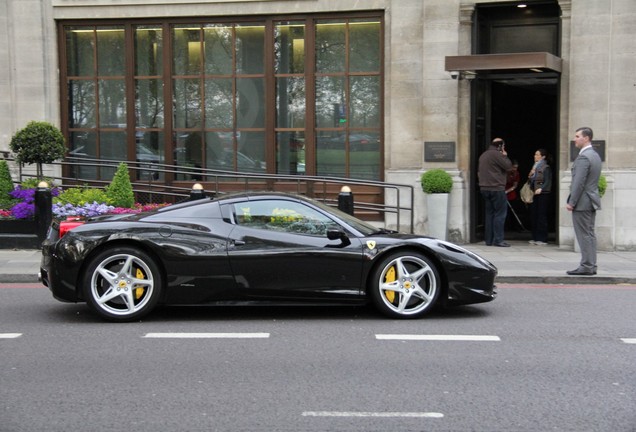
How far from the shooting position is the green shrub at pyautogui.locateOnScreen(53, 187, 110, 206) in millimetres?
14688

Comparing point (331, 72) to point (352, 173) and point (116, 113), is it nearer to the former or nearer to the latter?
→ point (352, 173)

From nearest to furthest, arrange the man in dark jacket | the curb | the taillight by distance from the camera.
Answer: the taillight < the curb < the man in dark jacket

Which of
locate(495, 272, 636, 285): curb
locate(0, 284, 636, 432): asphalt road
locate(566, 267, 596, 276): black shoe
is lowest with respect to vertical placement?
locate(495, 272, 636, 285): curb

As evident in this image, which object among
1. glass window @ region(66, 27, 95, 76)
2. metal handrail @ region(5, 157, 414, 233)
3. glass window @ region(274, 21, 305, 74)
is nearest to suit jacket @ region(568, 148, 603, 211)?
metal handrail @ region(5, 157, 414, 233)

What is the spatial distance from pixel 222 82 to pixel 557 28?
671 centimetres

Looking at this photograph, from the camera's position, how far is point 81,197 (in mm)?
14836

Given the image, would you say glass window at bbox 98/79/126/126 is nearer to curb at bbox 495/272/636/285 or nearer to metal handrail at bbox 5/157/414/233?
metal handrail at bbox 5/157/414/233

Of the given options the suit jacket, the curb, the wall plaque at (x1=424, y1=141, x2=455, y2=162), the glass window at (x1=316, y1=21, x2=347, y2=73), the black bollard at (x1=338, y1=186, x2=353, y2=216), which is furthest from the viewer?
the glass window at (x1=316, y1=21, x2=347, y2=73)

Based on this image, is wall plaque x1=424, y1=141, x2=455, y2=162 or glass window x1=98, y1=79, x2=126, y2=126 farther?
glass window x1=98, y1=79, x2=126, y2=126

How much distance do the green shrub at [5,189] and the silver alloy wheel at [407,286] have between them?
8719 millimetres

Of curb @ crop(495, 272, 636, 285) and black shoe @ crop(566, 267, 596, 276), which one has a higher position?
black shoe @ crop(566, 267, 596, 276)

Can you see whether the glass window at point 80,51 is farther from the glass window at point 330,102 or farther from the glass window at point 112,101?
the glass window at point 330,102

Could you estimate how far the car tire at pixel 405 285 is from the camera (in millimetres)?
8281

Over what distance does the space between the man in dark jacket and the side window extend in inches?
298
